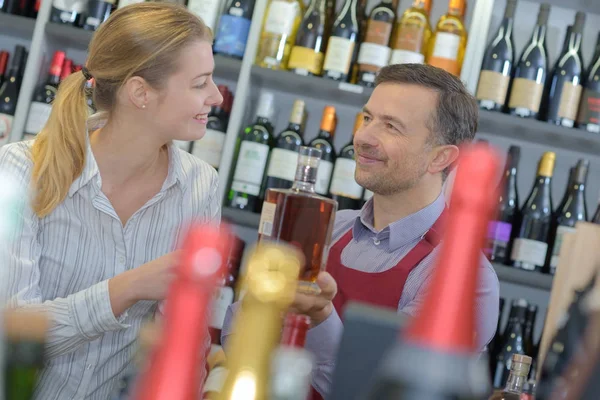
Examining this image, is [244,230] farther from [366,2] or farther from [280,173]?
[366,2]

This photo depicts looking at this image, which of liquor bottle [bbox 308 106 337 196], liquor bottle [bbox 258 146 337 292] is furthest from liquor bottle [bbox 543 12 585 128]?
liquor bottle [bbox 258 146 337 292]

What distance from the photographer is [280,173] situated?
217 centimetres

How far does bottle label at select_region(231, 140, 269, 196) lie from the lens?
221 centimetres

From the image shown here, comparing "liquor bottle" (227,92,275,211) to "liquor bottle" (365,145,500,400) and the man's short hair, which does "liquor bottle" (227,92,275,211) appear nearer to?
the man's short hair

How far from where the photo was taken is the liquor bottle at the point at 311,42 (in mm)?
2223

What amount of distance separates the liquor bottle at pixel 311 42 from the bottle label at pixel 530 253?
0.71 metres

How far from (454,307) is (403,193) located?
1.02 m

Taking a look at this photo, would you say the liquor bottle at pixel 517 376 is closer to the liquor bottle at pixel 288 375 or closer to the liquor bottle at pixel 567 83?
the liquor bottle at pixel 288 375

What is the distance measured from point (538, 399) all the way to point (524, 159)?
197 centimetres

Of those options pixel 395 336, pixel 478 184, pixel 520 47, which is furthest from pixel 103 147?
pixel 520 47

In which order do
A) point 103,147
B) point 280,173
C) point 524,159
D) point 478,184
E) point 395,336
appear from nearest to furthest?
1. point 478,184
2. point 395,336
3. point 103,147
4. point 280,173
5. point 524,159

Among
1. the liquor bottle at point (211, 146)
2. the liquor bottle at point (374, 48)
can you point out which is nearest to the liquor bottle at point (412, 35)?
the liquor bottle at point (374, 48)

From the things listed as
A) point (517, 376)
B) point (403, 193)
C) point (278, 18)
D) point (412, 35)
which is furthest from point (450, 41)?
point (517, 376)

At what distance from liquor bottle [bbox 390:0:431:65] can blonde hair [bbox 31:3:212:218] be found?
2.62ft
